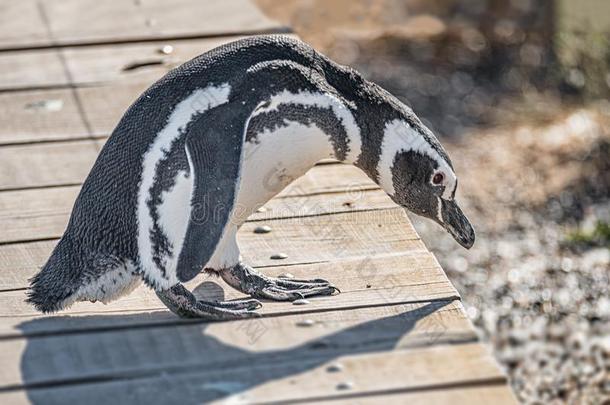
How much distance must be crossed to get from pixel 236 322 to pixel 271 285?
0.19 m

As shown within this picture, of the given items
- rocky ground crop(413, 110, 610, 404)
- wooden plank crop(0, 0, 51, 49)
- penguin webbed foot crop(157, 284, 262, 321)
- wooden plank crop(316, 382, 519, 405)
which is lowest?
rocky ground crop(413, 110, 610, 404)

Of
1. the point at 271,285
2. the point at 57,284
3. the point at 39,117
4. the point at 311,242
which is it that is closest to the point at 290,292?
the point at 271,285

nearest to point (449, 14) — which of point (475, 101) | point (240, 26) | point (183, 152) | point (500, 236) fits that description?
point (475, 101)

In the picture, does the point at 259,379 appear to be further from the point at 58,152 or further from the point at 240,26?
the point at 240,26

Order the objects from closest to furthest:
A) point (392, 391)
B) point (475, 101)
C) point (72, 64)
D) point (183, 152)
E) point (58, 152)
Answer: point (392, 391) < point (183, 152) < point (58, 152) < point (72, 64) < point (475, 101)

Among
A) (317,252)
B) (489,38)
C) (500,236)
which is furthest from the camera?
(489,38)

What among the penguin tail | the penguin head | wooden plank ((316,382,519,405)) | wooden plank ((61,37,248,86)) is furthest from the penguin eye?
wooden plank ((61,37,248,86))

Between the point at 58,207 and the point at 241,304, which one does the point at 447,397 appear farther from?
the point at 58,207

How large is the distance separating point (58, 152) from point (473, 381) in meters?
1.52

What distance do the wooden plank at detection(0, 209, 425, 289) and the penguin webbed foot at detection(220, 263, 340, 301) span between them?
165mm

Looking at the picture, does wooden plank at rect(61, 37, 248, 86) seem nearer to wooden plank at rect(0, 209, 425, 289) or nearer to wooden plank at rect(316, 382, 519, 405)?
wooden plank at rect(0, 209, 425, 289)

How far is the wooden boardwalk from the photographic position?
199 cm

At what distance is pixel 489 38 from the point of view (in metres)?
6.39

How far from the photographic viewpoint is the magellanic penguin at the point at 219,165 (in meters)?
2.15
